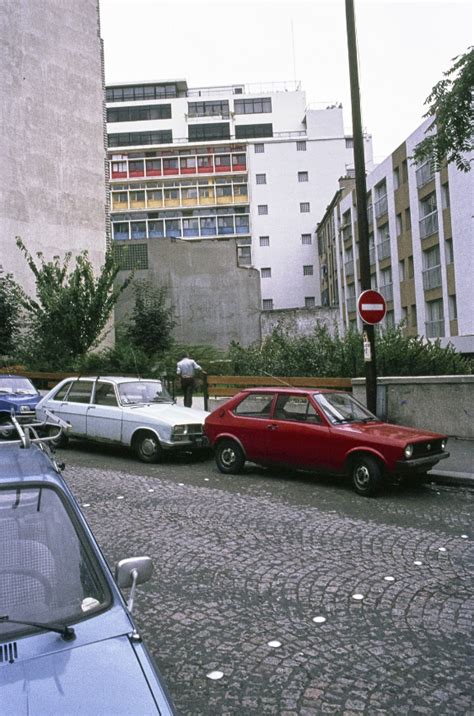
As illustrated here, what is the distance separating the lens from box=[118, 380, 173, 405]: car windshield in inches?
493

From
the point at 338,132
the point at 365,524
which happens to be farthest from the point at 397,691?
the point at 338,132

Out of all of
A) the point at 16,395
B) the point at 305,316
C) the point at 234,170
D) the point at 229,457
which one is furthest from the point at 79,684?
the point at 234,170

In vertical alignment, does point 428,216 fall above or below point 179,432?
Answer: above

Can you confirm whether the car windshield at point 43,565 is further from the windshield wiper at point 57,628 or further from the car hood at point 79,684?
the car hood at point 79,684

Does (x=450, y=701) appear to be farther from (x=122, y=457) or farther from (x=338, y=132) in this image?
(x=338, y=132)

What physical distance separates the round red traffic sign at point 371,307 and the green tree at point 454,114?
2476 mm

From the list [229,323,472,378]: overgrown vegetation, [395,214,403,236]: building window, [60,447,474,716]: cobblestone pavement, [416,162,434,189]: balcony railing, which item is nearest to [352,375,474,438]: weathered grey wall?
[229,323,472,378]: overgrown vegetation

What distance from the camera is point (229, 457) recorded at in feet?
35.0

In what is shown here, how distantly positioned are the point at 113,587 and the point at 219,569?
3007 millimetres

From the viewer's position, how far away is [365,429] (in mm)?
9242

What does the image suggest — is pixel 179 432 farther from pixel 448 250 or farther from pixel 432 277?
pixel 432 277

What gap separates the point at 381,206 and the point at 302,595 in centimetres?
4406

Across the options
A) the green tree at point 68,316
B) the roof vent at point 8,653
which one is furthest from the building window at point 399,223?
the roof vent at point 8,653

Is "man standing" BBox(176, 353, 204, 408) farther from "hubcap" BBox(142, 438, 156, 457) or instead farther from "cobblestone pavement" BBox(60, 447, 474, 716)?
"cobblestone pavement" BBox(60, 447, 474, 716)
